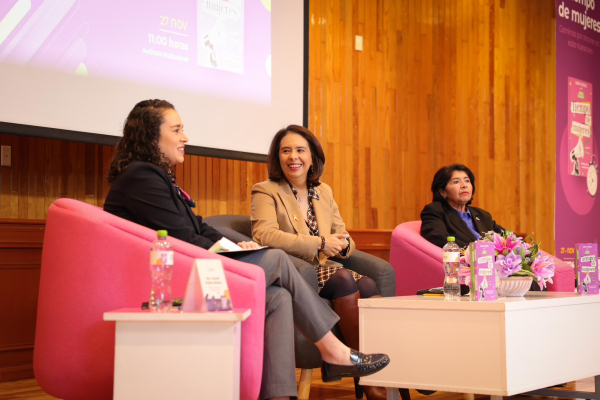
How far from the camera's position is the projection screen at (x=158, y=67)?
9.82 ft

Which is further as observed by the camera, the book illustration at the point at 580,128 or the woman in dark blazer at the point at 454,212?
the book illustration at the point at 580,128

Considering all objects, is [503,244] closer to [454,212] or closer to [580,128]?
[454,212]

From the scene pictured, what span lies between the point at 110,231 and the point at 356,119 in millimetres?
3147

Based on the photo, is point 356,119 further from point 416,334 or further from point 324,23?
point 416,334

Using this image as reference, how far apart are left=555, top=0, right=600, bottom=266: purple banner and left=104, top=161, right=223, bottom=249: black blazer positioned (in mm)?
4442

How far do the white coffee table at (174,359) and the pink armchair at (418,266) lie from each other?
194cm

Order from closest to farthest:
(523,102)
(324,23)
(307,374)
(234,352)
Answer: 1. (234,352)
2. (307,374)
3. (324,23)
4. (523,102)

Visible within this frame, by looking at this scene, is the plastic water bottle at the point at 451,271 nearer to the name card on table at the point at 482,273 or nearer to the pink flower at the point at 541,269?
the name card on table at the point at 482,273

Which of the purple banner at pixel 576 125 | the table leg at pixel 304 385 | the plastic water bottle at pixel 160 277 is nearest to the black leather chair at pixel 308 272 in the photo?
the table leg at pixel 304 385

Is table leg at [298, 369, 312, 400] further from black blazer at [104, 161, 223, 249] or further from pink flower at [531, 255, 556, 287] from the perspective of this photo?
pink flower at [531, 255, 556, 287]

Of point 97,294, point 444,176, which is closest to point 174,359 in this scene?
point 97,294

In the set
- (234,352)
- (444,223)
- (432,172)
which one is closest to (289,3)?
(444,223)

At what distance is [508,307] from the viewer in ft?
6.72

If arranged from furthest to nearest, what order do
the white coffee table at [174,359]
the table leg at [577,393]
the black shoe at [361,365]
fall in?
the table leg at [577,393] < the black shoe at [361,365] < the white coffee table at [174,359]
